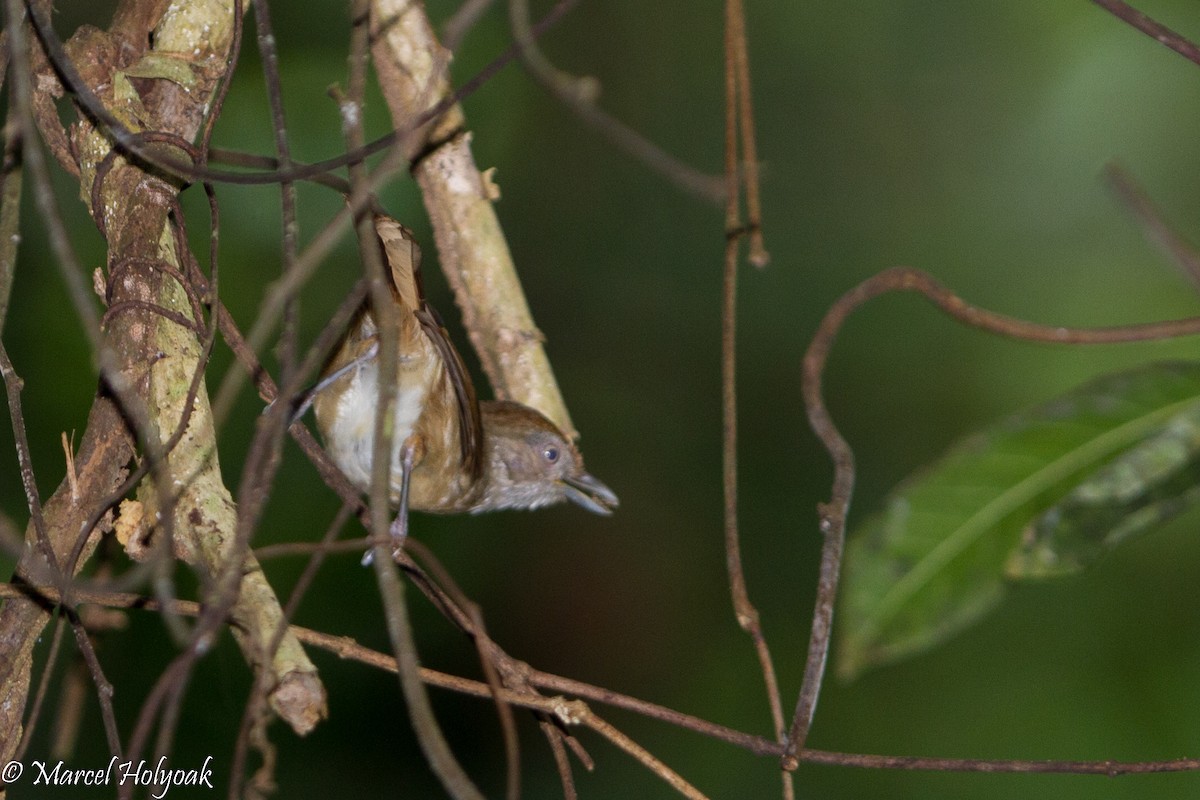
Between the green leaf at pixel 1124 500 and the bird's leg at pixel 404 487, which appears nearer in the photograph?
the green leaf at pixel 1124 500

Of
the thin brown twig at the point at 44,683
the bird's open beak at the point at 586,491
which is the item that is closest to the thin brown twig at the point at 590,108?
the thin brown twig at the point at 44,683

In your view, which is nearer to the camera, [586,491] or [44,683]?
[44,683]

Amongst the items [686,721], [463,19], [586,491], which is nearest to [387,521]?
[686,721]

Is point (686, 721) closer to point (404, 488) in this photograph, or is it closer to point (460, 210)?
point (404, 488)

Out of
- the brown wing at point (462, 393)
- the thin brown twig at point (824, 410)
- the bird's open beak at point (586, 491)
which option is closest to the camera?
the thin brown twig at point (824, 410)

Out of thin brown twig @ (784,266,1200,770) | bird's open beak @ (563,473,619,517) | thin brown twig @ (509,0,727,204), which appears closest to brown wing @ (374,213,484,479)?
bird's open beak @ (563,473,619,517)

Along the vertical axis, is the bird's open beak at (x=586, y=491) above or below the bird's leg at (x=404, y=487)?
above

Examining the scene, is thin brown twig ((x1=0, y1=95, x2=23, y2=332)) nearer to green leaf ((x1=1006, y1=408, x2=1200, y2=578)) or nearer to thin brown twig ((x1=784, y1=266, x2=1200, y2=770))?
thin brown twig ((x1=784, y1=266, x2=1200, y2=770))

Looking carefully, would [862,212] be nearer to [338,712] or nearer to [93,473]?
[338,712]

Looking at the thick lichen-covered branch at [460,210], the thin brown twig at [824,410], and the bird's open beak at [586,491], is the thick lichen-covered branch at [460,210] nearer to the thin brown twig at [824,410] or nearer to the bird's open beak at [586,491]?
the bird's open beak at [586,491]
